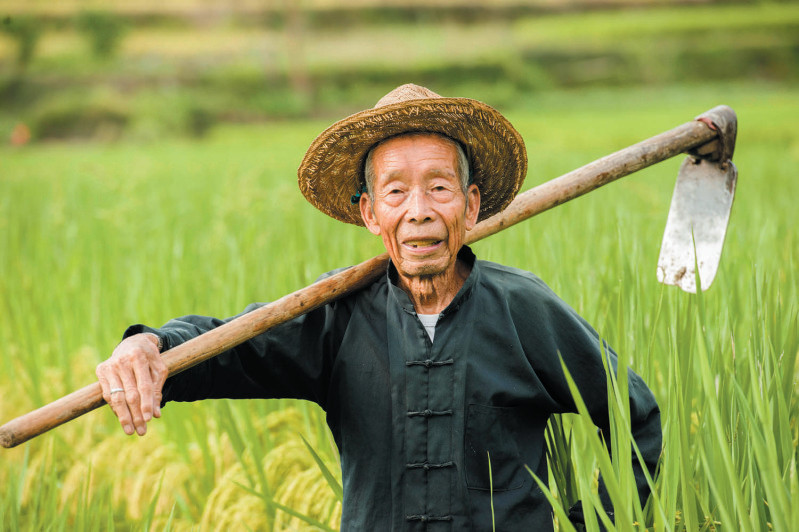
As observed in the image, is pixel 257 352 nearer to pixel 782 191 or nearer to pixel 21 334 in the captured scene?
pixel 21 334

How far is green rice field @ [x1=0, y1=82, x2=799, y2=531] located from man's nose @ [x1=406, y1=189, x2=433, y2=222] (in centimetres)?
32

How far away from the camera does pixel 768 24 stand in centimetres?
2911

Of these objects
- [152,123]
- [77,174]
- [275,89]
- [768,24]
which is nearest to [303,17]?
[275,89]

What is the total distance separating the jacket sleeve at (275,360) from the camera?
1328mm

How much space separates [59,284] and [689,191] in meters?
2.35

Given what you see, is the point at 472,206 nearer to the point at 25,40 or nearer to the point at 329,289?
the point at 329,289

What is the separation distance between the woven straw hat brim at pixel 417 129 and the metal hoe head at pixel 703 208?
1.57 feet

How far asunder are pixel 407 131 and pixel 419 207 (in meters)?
0.13

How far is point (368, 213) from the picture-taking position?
4.68ft

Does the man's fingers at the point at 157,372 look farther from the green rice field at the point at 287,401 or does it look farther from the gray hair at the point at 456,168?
the gray hair at the point at 456,168

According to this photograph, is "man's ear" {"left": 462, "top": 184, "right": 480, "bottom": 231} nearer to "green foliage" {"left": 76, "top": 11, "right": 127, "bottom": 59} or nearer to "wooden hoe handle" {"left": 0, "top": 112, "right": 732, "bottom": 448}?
"wooden hoe handle" {"left": 0, "top": 112, "right": 732, "bottom": 448}

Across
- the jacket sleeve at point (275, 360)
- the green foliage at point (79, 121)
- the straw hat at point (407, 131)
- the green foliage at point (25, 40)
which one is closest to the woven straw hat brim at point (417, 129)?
the straw hat at point (407, 131)

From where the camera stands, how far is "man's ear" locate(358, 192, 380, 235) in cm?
139

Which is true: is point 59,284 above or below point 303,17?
below
